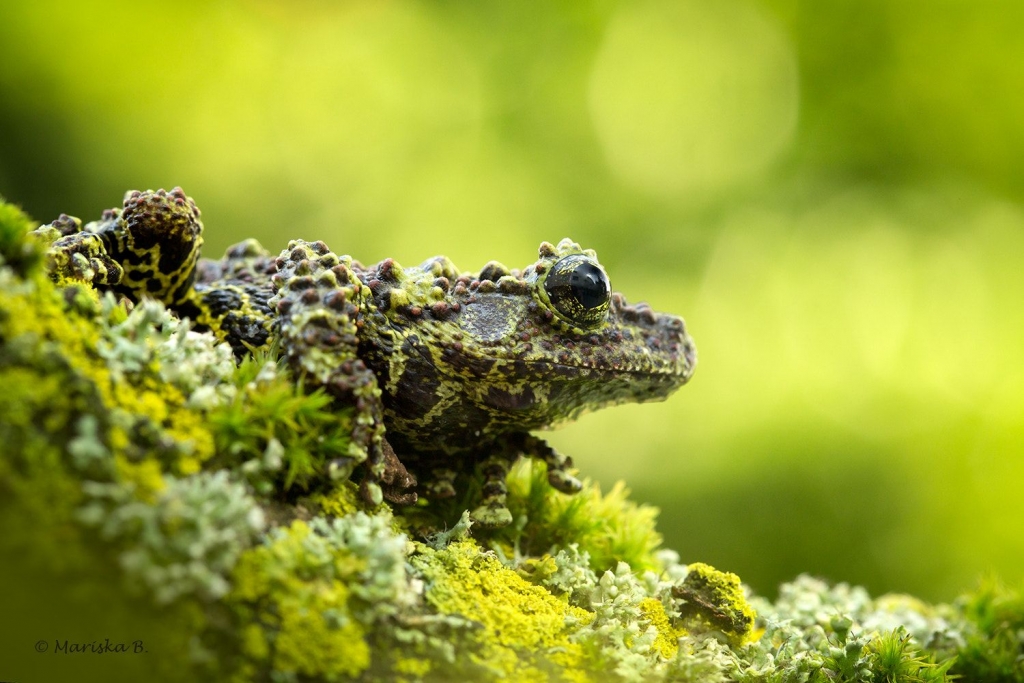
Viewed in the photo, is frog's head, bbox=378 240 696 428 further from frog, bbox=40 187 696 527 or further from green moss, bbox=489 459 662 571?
green moss, bbox=489 459 662 571

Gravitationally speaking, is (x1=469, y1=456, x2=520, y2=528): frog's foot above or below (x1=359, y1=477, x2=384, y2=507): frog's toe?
above

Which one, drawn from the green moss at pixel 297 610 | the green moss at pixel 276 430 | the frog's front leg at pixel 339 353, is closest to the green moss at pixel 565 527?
the frog's front leg at pixel 339 353

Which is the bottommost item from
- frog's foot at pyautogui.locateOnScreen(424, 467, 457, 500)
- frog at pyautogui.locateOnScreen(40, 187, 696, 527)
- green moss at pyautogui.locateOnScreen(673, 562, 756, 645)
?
green moss at pyautogui.locateOnScreen(673, 562, 756, 645)

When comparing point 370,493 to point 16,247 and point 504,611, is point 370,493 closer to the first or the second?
point 504,611

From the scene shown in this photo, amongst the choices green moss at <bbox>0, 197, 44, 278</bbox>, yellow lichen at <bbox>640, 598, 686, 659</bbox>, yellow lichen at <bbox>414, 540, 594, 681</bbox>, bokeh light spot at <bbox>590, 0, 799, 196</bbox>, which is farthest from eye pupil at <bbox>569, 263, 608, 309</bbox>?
bokeh light spot at <bbox>590, 0, 799, 196</bbox>

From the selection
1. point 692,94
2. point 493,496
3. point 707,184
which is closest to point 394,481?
point 493,496

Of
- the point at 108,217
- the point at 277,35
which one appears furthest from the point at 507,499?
the point at 277,35
